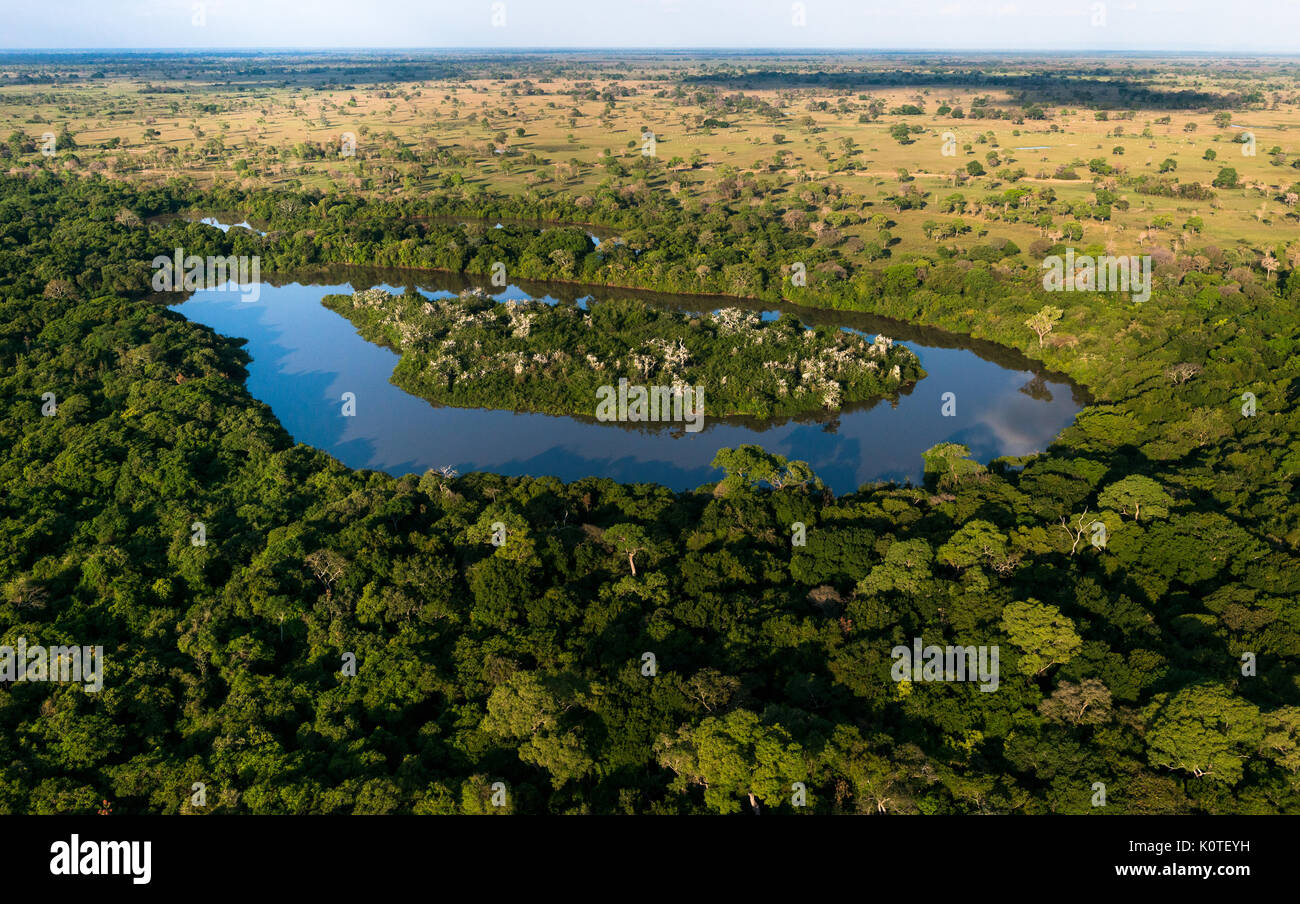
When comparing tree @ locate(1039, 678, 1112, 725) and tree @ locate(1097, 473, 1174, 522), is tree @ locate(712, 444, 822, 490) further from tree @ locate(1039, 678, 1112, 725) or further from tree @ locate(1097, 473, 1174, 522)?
tree @ locate(1039, 678, 1112, 725)

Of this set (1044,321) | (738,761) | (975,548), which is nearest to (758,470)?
(975,548)

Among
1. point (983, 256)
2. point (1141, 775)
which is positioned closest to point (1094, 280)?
point (983, 256)

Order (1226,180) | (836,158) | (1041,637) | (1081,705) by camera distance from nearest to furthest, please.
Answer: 1. (1081,705)
2. (1041,637)
3. (1226,180)
4. (836,158)

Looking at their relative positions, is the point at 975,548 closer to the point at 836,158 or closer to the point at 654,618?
the point at 654,618

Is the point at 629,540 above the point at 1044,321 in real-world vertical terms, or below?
below

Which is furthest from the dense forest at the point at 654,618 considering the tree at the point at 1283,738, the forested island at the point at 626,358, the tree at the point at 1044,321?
the forested island at the point at 626,358

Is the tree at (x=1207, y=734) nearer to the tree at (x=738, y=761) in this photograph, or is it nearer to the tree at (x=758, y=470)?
the tree at (x=738, y=761)
